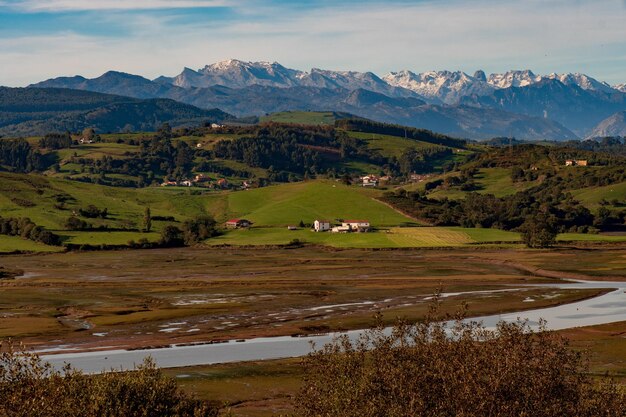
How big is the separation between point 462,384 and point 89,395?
763 inches

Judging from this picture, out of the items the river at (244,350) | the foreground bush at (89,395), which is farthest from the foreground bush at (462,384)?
the river at (244,350)

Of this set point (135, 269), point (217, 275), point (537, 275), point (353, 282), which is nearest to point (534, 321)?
point (353, 282)

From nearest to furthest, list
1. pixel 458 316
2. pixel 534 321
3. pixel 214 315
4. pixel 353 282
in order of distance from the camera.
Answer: pixel 458 316 → pixel 534 321 → pixel 214 315 → pixel 353 282

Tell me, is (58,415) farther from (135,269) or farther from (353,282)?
(135,269)

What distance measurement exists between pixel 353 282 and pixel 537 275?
3955 cm

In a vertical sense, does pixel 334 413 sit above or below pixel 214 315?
above

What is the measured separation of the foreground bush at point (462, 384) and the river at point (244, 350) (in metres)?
32.5

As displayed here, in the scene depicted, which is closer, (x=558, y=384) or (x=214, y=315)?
(x=558, y=384)

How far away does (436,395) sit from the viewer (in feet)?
136

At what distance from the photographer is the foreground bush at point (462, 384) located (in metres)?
39.7

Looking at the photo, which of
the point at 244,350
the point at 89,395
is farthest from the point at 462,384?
the point at 244,350

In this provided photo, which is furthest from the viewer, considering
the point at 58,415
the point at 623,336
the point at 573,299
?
the point at 573,299

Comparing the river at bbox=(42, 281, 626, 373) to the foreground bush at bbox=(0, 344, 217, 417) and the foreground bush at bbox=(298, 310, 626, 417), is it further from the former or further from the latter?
the foreground bush at bbox=(298, 310, 626, 417)

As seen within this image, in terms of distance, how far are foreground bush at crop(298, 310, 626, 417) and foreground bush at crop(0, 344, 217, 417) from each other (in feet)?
24.2
